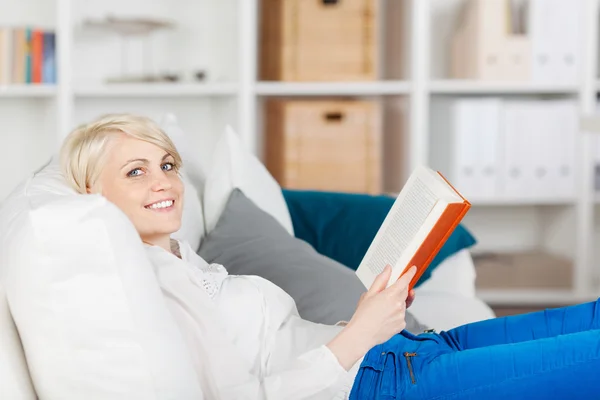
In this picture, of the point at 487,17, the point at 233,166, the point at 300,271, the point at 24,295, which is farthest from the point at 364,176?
the point at 24,295

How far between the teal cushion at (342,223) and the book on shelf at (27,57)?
1441 millimetres

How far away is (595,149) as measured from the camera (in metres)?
3.53

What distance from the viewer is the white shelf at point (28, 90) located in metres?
3.37

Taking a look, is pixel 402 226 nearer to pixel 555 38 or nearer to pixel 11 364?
pixel 11 364

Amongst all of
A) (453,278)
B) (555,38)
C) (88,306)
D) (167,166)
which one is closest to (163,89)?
(555,38)

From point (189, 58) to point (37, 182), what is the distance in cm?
249

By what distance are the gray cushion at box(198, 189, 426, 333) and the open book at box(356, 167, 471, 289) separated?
0.29m

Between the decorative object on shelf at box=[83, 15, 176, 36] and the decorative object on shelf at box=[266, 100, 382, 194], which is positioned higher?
the decorative object on shelf at box=[83, 15, 176, 36]

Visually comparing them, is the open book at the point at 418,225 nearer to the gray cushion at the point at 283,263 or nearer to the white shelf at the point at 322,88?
the gray cushion at the point at 283,263

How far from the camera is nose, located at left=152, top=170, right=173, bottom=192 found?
1.24 m

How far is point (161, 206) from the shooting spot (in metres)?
1.26

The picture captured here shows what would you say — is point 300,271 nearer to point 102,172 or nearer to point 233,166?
point 233,166

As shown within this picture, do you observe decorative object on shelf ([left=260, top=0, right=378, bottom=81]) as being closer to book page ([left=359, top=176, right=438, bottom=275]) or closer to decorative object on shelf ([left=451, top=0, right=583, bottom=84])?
decorative object on shelf ([left=451, top=0, right=583, bottom=84])

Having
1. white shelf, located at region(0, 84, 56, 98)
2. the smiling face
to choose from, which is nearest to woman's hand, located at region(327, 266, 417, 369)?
the smiling face
